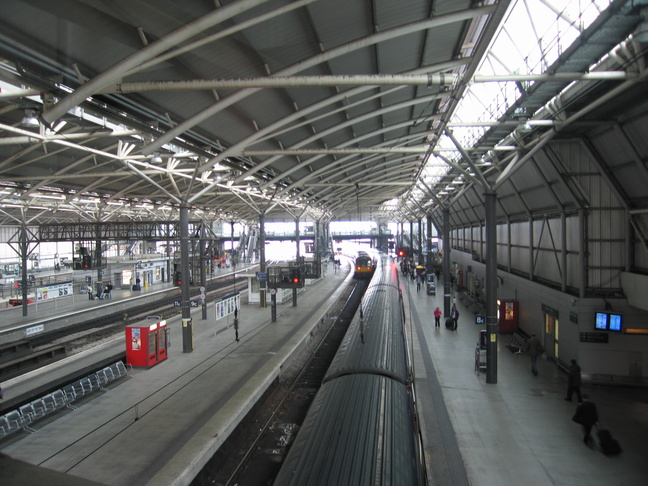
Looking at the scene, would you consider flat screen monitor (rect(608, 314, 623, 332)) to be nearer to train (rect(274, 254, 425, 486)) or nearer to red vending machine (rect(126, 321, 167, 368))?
train (rect(274, 254, 425, 486))

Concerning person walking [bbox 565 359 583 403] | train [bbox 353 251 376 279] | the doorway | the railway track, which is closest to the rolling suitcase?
person walking [bbox 565 359 583 403]

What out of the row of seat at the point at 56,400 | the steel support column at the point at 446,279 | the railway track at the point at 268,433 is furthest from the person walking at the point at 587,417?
the row of seat at the point at 56,400

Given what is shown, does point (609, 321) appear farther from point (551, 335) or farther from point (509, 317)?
point (509, 317)

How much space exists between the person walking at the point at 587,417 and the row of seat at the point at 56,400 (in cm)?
1228

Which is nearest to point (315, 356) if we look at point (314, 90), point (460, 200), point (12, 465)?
point (314, 90)

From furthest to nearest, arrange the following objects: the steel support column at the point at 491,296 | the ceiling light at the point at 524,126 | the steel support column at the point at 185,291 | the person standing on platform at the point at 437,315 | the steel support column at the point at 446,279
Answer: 1. the steel support column at the point at 446,279
2. the person standing on platform at the point at 437,315
3. the steel support column at the point at 185,291
4. the steel support column at the point at 491,296
5. the ceiling light at the point at 524,126

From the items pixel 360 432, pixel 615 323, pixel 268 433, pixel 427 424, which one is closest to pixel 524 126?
pixel 615 323

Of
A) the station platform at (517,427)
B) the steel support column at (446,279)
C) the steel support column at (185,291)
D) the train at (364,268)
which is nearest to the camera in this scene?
the station platform at (517,427)

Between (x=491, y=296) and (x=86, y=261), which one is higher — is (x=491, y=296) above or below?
below

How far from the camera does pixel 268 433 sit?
982 cm

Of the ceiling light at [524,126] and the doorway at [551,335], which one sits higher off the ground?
the ceiling light at [524,126]

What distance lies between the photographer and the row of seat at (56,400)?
895 centimetres

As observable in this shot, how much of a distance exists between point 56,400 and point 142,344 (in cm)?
340

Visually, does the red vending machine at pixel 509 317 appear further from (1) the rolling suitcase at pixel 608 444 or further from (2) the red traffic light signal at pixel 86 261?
(2) the red traffic light signal at pixel 86 261
